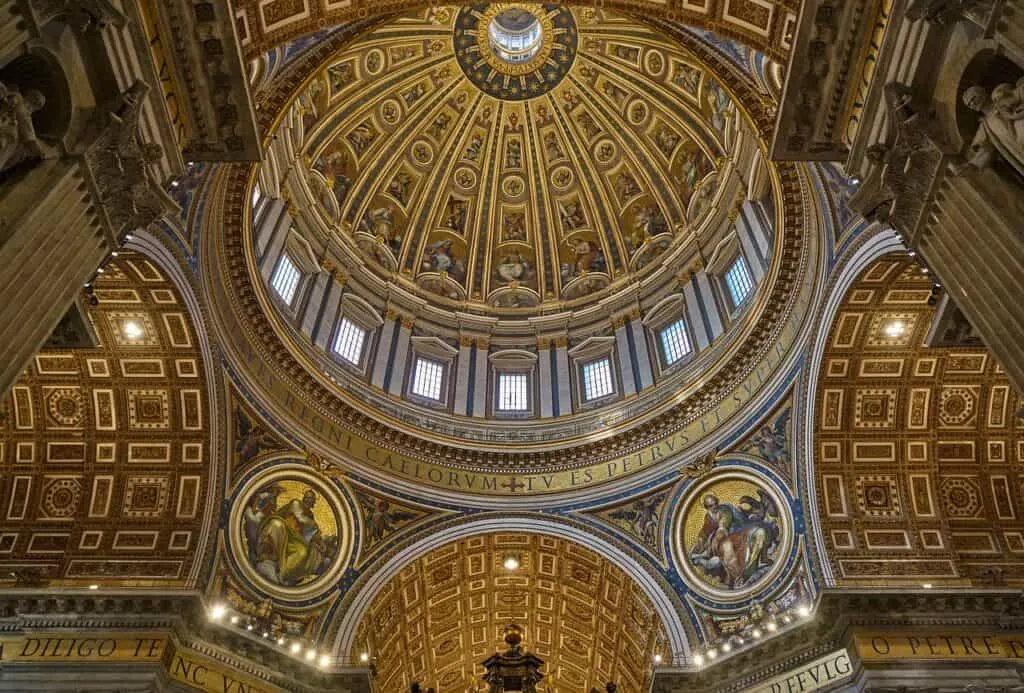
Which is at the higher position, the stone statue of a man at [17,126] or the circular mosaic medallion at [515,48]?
the circular mosaic medallion at [515,48]

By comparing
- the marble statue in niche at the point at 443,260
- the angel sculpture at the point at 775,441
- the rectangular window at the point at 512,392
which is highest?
the marble statue in niche at the point at 443,260

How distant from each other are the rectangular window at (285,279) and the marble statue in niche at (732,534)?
1296 cm

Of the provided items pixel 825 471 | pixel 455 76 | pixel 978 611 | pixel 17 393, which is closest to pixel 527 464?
pixel 825 471

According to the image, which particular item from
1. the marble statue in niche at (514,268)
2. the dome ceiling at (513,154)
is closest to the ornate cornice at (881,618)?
the dome ceiling at (513,154)

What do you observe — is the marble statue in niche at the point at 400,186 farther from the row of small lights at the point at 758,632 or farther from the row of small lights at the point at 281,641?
the row of small lights at the point at 758,632

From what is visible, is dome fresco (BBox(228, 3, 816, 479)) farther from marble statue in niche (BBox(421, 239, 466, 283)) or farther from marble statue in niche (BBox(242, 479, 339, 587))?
marble statue in niche (BBox(242, 479, 339, 587))

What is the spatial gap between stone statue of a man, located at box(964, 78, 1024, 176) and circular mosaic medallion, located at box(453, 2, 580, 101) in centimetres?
2433

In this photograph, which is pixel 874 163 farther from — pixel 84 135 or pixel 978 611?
pixel 978 611

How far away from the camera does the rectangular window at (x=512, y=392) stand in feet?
87.2

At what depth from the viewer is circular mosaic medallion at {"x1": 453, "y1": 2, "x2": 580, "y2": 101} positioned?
31312 mm

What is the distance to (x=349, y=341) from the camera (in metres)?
25.5

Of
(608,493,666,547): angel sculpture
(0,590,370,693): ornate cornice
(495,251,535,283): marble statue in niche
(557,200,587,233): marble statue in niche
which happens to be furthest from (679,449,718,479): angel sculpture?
(557,200,587,233): marble statue in niche

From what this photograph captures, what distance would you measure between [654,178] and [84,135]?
24.0 meters

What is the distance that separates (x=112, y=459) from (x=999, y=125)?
62.1 feet
